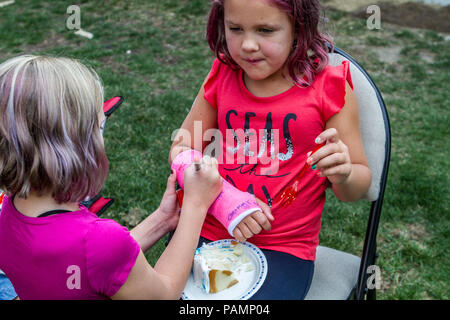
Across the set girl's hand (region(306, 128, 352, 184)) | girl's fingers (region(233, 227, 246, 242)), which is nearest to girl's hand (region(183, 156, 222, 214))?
girl's fingers (region(233, 227, 246, 242))

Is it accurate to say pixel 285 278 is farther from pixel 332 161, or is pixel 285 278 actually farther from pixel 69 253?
pixel 69 253

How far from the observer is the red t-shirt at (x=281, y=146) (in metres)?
1.58

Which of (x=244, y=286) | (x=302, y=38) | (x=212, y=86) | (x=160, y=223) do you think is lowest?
(x=244, y=286)

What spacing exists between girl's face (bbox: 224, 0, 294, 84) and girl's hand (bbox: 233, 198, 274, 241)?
47cm

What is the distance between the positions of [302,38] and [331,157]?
18.1 inches

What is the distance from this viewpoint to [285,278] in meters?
1.55

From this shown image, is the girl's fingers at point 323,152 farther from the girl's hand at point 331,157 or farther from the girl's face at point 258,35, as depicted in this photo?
the girl's face at point 258,35

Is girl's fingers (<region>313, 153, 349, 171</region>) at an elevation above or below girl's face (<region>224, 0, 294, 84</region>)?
below

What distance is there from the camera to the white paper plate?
1.49 metres

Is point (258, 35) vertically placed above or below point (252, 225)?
above

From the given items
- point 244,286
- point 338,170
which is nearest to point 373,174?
point 338,170

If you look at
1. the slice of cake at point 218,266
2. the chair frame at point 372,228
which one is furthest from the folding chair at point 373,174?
the slice of cake at point 218,266

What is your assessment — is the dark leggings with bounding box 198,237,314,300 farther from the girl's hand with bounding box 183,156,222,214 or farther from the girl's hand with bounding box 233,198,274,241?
the girl's hand with bounding box 183,156,222,214

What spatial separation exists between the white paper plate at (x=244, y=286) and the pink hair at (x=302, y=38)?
62 centimetres
